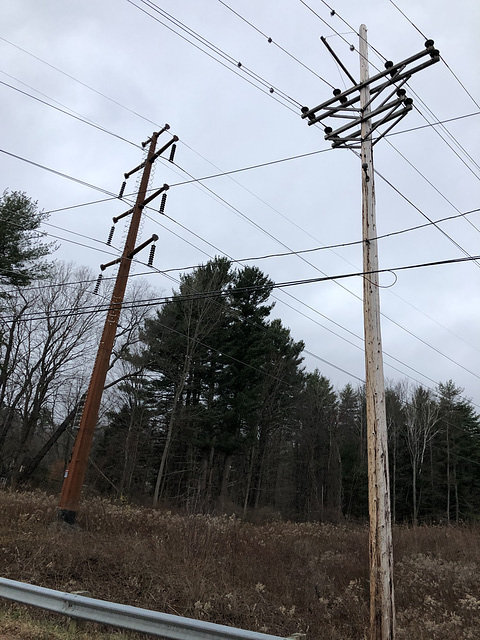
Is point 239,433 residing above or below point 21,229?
below

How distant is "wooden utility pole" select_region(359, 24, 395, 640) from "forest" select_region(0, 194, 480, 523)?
1473cm

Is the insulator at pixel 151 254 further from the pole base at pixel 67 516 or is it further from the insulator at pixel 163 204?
the pole base at pixel 67 516

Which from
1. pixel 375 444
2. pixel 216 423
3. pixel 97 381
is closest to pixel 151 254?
pixel 97 381

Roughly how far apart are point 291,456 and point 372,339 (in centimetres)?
3558

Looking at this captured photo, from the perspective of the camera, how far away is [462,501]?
4278 centimetres

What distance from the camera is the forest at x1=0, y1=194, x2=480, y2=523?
28234 millimetres

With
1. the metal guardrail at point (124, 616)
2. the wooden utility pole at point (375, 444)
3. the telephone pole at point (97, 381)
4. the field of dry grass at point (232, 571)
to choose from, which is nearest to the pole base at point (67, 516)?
the telephone pole at point (97, 381)

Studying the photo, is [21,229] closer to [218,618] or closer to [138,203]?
[138,203]

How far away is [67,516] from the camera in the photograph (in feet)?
38.9

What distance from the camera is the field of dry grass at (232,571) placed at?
795 centimetres

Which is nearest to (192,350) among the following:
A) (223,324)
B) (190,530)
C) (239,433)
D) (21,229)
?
(223,324)

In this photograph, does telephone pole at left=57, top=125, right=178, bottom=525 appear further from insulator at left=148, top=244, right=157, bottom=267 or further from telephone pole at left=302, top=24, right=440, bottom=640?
telephone pole at left=302, top=24, right=440, bottom=640

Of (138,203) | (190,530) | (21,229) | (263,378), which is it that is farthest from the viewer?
(263,378)

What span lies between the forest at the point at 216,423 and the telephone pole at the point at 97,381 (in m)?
6.84
